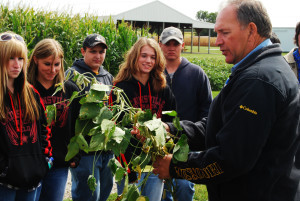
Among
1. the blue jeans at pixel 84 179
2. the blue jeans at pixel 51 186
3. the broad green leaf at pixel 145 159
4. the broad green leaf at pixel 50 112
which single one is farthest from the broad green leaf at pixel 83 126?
the blue jeans at pixel 84 179

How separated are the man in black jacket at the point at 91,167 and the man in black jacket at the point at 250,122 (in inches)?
67.2

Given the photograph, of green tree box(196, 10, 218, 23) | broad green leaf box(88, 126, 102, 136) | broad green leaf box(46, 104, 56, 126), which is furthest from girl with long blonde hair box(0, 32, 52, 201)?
green tree box(196, 10, 218, 23)

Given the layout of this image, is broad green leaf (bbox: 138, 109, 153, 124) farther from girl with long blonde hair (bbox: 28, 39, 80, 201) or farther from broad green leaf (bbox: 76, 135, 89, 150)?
girl with long blonde hair (bbox: 28, 39, 80, 201)

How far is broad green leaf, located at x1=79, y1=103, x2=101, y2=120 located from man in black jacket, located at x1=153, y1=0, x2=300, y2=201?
605mm

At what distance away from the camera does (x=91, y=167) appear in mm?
3877

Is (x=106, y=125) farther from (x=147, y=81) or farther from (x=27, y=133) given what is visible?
(x=147, y=81)

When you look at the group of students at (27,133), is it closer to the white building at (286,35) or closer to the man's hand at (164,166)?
the man's hand at (164,166)

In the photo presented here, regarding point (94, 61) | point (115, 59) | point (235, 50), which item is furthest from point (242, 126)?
point (115, 59)

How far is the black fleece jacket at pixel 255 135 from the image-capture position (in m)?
1.92

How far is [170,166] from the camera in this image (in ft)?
7.63

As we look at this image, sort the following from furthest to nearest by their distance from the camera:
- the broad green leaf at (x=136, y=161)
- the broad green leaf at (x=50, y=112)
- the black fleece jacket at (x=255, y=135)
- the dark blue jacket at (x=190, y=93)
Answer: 1. the dark blue jacket at (x=190, y=93)
2. the broad green leaf at (x=50, y=112)
3. the broad green leaf at (x=136, y=161)
4. the black fleece jacket at (x=255, y=135)

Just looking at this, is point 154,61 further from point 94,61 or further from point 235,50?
point 235,50

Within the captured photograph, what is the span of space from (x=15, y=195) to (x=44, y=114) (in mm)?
737

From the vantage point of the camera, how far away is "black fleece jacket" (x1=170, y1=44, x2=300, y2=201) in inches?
75.7
